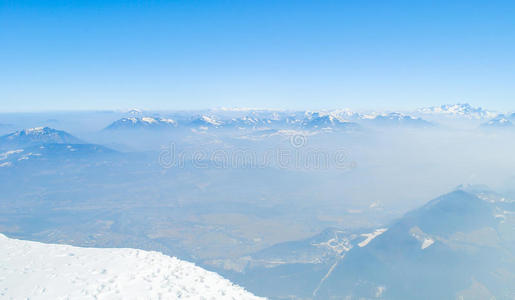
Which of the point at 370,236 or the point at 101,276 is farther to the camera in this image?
the point at 370,236

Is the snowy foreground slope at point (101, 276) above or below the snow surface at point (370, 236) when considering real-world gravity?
above

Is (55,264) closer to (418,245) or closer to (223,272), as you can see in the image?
(223,272)

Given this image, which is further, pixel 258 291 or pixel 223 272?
pixel 223 272

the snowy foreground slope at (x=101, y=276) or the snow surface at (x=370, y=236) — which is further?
the snow surface at (x=370, y=236)

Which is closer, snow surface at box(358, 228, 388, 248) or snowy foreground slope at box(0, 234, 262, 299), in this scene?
snowy foreground slope at box(0, 234, 262, 299)

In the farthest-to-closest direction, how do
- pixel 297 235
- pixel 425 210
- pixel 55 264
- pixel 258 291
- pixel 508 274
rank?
pixel 297 235, pixel 425 210, pixel 258 291, pixel 508 274, pixel 55 264

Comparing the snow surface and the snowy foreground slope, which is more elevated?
the snowy foreground slope

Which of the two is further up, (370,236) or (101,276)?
(101,276)

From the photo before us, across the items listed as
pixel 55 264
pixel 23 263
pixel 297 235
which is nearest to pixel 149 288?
pixel 55 264
